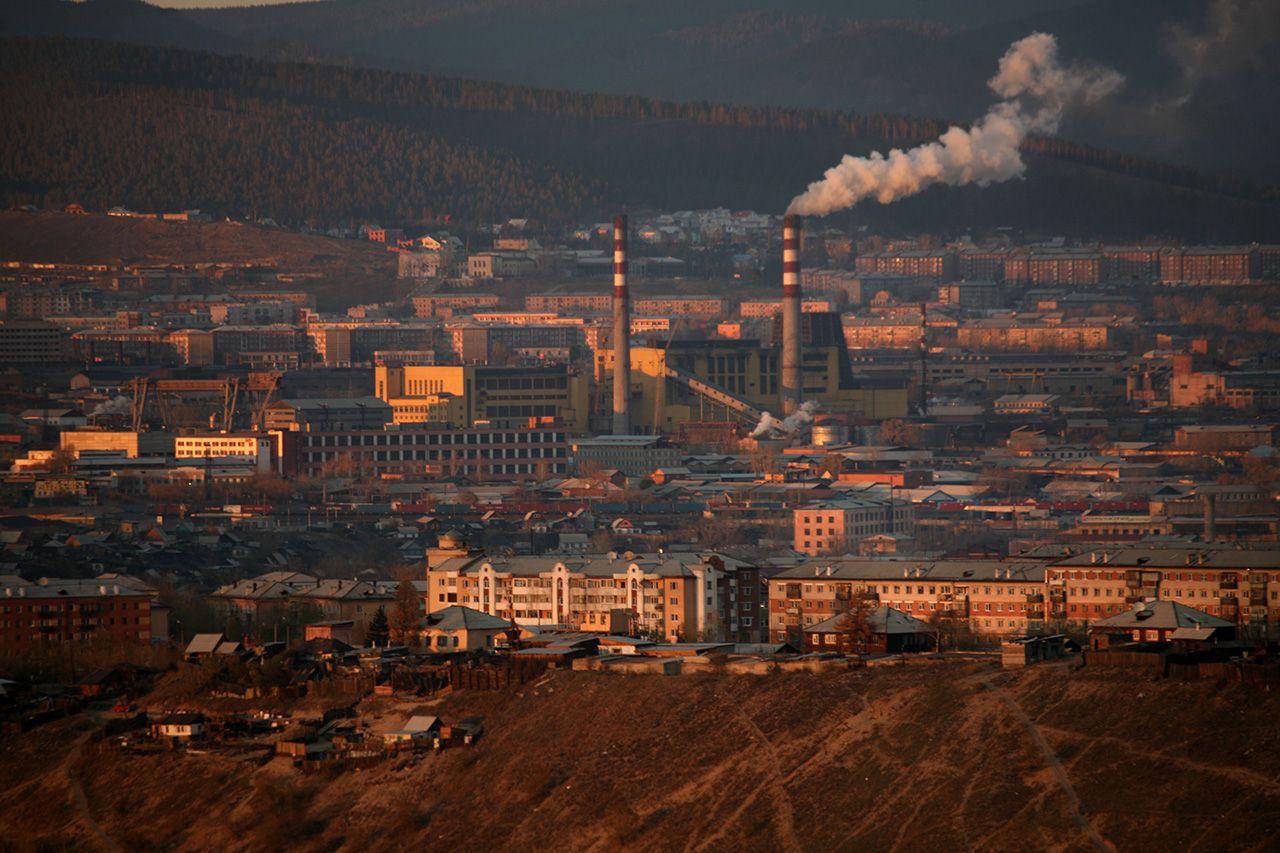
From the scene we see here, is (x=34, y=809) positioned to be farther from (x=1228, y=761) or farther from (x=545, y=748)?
(x=1228, y=761)

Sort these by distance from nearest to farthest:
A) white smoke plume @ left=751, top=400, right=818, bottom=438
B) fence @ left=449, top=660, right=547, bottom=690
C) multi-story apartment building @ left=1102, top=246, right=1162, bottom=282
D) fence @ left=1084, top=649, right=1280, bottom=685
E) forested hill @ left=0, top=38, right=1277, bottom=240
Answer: fence @ left=1084, top=649, right=1280, bottom=685 < fence @ left=449, top=660, right=547, bottom=690 < white smoke plume @ left=751, top=400, right=818, bottom=438 < multi-story apartment building @ left=1102, top=246, right=1162, bottom=282 < forested hill @ left=0, top=38, right=1277, bottom=240

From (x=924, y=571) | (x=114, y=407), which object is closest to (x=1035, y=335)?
(x=114, y=407)

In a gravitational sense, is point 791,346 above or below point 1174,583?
above

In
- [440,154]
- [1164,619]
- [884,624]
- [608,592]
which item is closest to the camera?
[1164,619]

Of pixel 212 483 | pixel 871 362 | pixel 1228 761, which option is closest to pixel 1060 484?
pixel 212 483

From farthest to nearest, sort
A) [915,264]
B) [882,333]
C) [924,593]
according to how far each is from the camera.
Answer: [915,264], [882,333], [924,593]

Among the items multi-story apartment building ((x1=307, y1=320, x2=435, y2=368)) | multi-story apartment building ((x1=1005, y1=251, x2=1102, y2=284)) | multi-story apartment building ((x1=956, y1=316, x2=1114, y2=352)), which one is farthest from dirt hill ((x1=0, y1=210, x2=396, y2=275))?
multi-story apartment building ((x1=1005, y1=251, x2=1102, y2=284))

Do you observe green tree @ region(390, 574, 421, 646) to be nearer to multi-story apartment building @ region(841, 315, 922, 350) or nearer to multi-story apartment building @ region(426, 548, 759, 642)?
multi-story apartment building @ region(426, 548, 759, 642)

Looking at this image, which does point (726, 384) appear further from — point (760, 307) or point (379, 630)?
point (379, 630)
